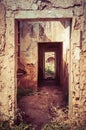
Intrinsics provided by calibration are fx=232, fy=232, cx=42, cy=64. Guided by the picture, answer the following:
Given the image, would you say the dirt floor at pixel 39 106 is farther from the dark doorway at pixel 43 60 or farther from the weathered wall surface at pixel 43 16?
the dark doorway at pixel 43 60

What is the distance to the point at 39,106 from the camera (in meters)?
7.04

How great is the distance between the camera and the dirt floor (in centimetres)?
581

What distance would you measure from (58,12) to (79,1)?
1.58ft

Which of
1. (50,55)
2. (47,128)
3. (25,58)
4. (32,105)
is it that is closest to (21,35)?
(25,58)

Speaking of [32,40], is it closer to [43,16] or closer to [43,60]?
[43,16]

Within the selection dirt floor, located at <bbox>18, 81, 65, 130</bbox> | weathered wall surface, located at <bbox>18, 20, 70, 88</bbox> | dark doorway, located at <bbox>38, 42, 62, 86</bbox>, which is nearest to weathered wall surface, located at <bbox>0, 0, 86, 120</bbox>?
dirt floor, located at <bbox>18, 81, 65, 130</bbox>

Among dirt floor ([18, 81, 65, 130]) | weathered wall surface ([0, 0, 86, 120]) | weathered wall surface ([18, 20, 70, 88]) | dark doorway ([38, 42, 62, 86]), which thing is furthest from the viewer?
dark doorway ([38, 42, 62, 86])

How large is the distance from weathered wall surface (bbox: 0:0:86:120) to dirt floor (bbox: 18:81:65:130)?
77cm

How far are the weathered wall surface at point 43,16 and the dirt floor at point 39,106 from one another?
0.77 metres

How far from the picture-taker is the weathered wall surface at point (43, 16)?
4.73 m

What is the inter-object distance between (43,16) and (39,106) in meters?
3.22

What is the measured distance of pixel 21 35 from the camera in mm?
9086

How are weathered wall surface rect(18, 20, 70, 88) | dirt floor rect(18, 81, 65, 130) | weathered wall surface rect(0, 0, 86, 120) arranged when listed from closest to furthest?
1. weathered wall surface rect(0, 0, 86, 120)
2. dirt floor rect(18, 81, 65, 130)
3. weathered wall surface rect(18, 20, 70, 88)

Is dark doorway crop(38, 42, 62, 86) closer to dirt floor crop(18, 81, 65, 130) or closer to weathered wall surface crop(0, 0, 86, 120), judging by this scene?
dirt floor crop(18, 81, 65, 130)
